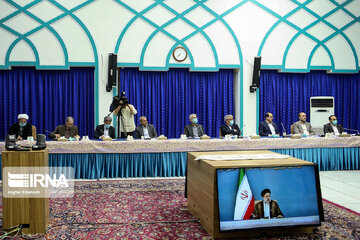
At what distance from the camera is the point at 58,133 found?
620 cm

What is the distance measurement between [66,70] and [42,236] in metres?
5.09

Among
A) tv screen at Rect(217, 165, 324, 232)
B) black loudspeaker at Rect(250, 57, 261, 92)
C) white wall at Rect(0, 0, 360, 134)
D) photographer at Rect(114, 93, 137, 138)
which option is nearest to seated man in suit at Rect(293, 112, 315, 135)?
white wall at Rect(0, 0, 360, 134)

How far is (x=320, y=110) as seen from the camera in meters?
7.97

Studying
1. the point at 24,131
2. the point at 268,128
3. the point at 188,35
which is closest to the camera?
the point at 24,131

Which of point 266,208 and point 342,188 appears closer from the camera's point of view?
point 266,208

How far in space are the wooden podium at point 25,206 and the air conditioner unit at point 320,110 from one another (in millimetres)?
6628

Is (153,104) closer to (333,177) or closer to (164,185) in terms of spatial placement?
(164,185)

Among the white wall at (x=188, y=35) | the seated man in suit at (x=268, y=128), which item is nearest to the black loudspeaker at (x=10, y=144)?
the white wall at (x=188, y=35)

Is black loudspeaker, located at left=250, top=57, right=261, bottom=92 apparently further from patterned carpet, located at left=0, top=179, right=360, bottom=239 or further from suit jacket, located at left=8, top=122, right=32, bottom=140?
suit jacket, located at left=8, top=122, right=32, bottom=140

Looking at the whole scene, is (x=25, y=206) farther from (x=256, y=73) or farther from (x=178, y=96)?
(x=256, y=73)

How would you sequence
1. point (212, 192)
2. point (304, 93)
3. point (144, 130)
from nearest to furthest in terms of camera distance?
point (212, 192) < point (144, 130) < point (304, 93)

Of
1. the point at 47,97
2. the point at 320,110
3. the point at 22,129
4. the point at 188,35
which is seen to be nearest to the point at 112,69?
the point at 47,97

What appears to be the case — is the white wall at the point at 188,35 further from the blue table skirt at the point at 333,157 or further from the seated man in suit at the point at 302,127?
the blue table skirt at the point at 333,157

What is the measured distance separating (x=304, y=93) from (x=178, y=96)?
10.1 feet
